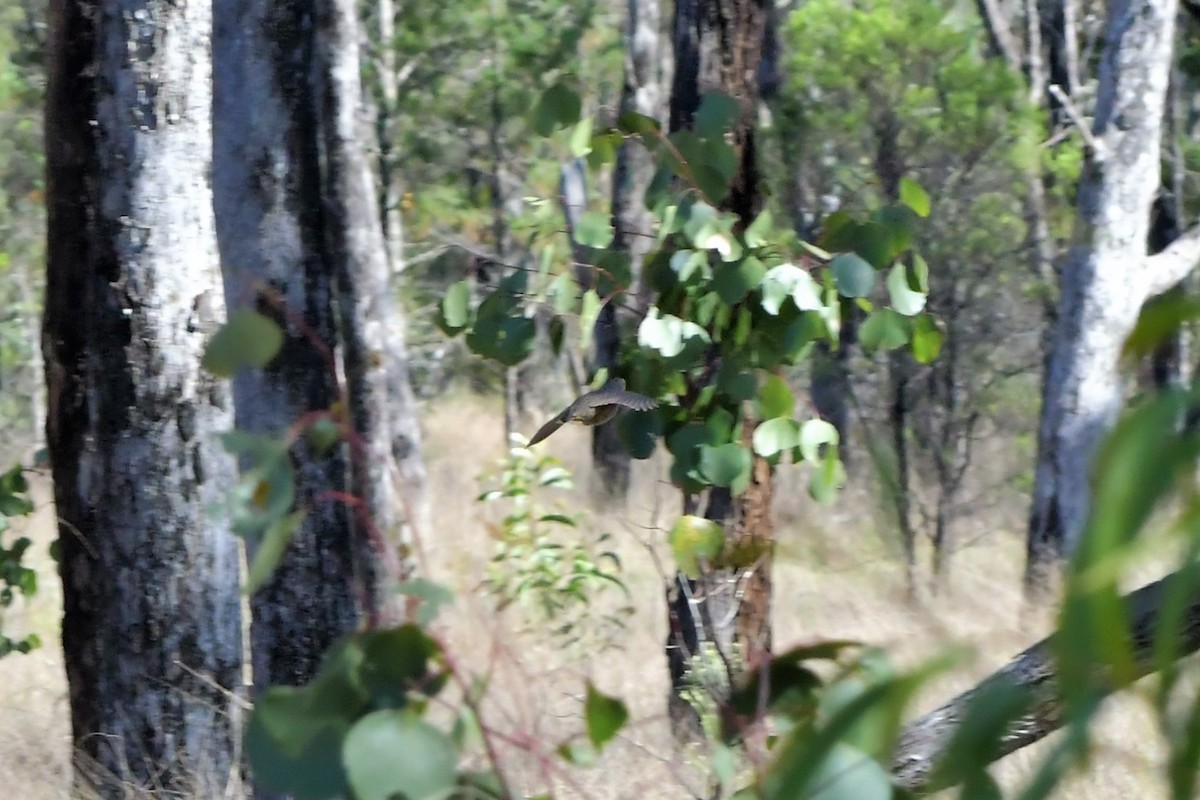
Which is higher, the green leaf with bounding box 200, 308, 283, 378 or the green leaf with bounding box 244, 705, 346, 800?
the green leaf with bounding box 200, 308, 283, 378

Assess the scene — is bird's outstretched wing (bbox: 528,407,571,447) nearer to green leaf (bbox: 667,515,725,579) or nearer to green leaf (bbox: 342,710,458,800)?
green leaf (bbox: 667,515,725,579)

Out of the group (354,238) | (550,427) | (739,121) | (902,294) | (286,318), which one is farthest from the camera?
(354,238)

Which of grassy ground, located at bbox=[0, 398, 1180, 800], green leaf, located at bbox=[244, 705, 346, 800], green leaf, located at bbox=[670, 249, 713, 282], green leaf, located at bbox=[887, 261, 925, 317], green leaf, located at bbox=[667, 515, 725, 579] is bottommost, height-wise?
grassy ground, located at bbox=[0, 398, 1180, 800]

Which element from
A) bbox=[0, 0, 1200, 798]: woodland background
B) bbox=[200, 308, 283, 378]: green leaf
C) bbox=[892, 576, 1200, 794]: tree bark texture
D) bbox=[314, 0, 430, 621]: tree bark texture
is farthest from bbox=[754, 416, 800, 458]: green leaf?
bbox=[314, 0, 430, 621]: tree bark texture

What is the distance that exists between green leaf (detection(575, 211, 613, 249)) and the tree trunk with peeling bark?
5.04 meters

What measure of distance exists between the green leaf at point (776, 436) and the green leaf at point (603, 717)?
1476mm

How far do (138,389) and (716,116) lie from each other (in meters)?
1.71

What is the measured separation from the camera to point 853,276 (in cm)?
258

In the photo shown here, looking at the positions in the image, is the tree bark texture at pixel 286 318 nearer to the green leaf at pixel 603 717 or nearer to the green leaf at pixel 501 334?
the green leaf at pixel 501 334

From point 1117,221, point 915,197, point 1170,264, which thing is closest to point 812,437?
point 915,197

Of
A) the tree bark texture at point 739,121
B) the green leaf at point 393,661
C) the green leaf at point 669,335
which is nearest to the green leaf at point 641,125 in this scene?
the green leaf at point 669,335

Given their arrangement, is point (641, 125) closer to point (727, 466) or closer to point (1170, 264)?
point (727, 466)

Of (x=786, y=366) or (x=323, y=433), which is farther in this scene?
(x=786, y=366)

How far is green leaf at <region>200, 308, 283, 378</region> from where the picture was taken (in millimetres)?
1168
